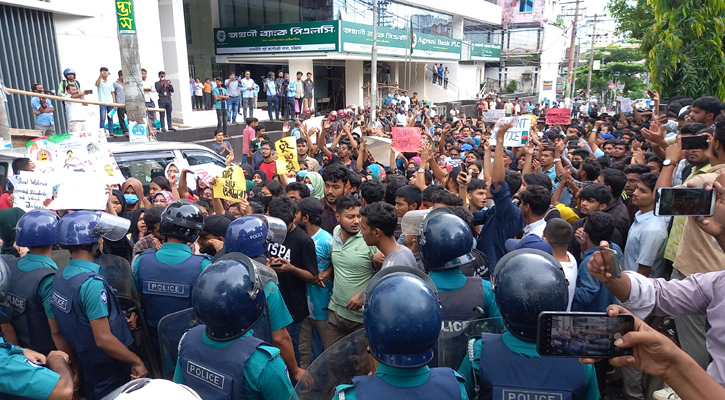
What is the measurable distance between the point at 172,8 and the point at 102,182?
14372 millimetres

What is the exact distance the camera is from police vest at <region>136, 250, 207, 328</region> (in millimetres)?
3018

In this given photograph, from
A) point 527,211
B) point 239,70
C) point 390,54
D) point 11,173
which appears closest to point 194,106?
point 239,70

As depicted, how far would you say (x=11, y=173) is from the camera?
5762 mm

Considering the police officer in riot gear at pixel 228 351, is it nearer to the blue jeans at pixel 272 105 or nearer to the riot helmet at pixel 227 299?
the riot helmet at pixel 227 299

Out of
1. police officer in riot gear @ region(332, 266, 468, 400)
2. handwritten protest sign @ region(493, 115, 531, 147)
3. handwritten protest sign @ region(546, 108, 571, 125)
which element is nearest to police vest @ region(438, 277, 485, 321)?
police officer in riot gear @ region(332, 266, 468, 400)

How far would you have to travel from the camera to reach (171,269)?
119 inches

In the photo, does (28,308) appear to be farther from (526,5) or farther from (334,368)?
(526,5)

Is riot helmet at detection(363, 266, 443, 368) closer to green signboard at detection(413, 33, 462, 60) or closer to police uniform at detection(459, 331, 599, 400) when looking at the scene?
police uniform at detection(459, 331, 599, 400)

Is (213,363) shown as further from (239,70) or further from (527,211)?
(239,70)

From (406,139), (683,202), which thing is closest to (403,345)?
(683,202)

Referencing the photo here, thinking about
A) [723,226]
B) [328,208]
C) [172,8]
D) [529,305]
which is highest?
[172,8]

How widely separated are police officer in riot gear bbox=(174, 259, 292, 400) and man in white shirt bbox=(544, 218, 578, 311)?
2030 millimetres

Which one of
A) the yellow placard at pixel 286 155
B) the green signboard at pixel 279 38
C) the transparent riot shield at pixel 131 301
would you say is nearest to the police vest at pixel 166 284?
the transparent riot shield at pixel 131 301

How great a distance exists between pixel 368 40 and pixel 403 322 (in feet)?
79.4
